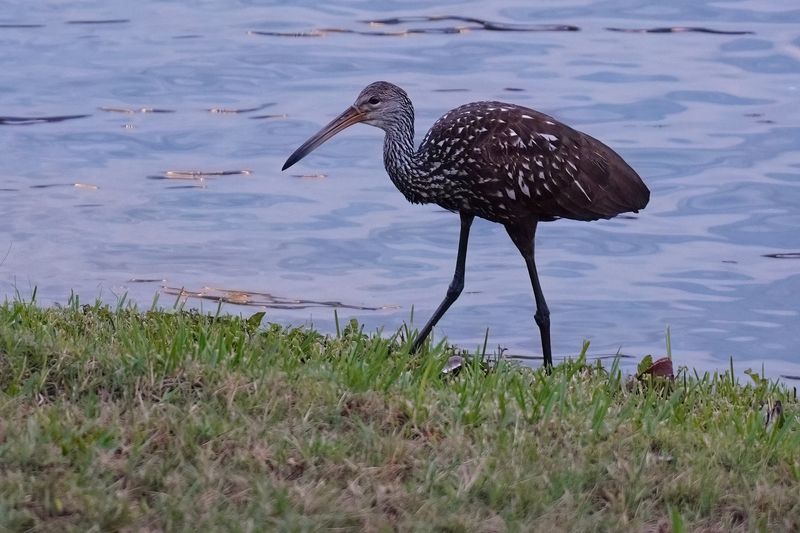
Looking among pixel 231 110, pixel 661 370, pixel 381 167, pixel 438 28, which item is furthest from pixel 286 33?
pixel 661 370

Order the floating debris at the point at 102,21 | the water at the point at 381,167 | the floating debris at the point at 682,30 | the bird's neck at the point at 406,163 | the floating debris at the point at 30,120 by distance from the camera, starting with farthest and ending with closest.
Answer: the floating debris at the point at 102,21 < the floating debris at the point at 682,30 < the floating debris at the point at 30,120 < the water at the point at 381,167 < the bird's neck at the point at 406,163

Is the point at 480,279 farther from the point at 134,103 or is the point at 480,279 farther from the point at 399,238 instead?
the point at 134,103

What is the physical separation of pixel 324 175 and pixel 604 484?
7.99m

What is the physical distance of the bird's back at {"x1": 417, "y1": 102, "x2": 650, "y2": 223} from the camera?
26.0 feet

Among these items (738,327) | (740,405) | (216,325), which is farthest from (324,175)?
(740,405)

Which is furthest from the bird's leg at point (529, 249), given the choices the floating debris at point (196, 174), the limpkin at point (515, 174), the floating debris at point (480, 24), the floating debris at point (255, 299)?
the floating debris at point (480, 24)

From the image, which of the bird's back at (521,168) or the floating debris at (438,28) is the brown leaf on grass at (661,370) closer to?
the bird's back at (521,168)

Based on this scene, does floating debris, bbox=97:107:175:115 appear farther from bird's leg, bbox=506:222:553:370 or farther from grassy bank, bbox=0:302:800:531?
grassy bank, bbox=0:302:800:531

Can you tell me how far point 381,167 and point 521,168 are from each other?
195 inches

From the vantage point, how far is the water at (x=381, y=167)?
34.0 feet

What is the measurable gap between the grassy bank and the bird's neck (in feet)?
7.39

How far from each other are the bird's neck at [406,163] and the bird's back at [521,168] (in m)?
0.07

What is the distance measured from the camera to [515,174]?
311 inches

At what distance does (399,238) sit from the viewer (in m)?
11.5
